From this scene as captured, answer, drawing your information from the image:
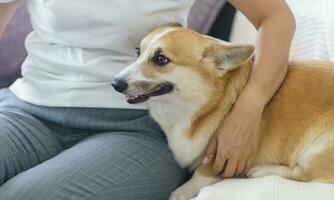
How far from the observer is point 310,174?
1079 millimetres

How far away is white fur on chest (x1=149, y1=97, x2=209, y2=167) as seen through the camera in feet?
3.73

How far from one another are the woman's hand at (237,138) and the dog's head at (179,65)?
0.28 ft

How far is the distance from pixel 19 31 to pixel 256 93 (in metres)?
0.79

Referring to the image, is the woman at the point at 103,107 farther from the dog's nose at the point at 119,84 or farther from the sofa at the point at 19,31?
the sofa at the point at 19,31

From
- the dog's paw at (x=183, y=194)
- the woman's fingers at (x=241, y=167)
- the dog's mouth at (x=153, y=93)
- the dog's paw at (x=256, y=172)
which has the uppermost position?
the dog's mouth at (x=153, y=93)

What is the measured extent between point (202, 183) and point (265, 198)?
0.19 meters

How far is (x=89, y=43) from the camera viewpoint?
116cm

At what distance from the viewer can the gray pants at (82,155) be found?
1006 mm

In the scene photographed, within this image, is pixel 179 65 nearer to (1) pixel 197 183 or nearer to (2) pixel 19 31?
(1) pixel 197 183

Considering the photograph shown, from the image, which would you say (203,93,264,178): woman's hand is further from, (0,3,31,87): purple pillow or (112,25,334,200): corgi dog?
(0,3,31,87): purple pillow

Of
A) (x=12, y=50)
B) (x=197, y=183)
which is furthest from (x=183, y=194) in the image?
(x=12, y=50)

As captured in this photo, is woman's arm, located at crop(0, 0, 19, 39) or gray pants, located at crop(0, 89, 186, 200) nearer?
gray pants, located at crop(0, 89, 186, 200)

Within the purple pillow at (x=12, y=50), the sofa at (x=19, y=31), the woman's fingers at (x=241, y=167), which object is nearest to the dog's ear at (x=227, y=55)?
the woman's fingers at (x=241, y=167)

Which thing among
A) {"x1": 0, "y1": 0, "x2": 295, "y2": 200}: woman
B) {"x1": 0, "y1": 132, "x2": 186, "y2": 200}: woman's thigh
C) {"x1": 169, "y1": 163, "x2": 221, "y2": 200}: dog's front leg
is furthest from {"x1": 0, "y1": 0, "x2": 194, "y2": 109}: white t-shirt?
{"x1": 169, "y1": 163, "x2": 221, "y2": 200}: dog's front leg
